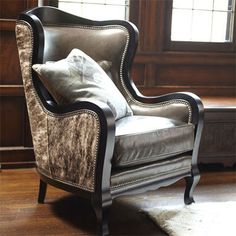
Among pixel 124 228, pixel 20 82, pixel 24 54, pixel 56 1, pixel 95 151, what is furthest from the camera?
pixel 56 1

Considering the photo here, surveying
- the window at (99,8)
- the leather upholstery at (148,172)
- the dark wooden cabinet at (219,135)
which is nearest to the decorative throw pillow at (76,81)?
the leather upholstery at (148,172)

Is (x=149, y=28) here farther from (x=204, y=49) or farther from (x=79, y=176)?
(x=79, y=176)

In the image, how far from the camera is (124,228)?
86.8 inches

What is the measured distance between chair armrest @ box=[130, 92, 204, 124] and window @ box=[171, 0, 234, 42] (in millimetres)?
1340

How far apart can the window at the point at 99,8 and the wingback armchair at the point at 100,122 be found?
2.81 feet

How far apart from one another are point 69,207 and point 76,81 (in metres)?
0.71

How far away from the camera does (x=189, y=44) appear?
381cm

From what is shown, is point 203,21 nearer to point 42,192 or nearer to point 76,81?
point 76,81

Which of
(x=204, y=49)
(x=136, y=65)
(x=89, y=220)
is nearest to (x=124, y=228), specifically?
(x=89, y=220)

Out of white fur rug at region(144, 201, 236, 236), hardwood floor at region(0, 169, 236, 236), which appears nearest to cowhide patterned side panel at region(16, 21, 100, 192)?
hardwood floor at region(0, 169, 236, 236)

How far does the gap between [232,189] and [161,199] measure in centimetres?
54

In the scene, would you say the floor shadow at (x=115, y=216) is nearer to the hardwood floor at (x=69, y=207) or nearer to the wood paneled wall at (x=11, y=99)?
the hardwood floor at (x=69, y=207)

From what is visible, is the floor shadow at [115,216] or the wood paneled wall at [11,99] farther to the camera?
the wood paneled wall at [11,99]

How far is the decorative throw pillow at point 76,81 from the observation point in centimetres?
226
